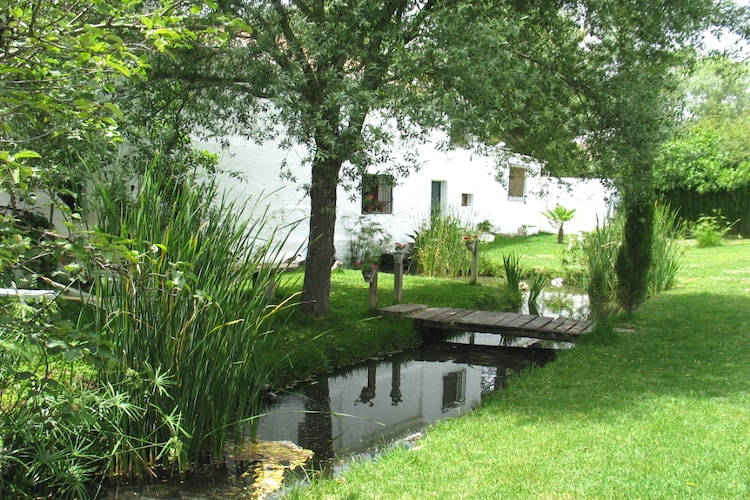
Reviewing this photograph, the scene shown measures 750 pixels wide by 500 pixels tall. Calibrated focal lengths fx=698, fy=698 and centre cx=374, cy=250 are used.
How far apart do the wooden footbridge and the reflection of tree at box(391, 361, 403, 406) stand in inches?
42.7

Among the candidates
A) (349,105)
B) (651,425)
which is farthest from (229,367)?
(651,425)

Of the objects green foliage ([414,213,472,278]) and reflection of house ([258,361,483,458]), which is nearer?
reflection of house ([258,361,483,458])

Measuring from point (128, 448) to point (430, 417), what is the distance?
2.91m

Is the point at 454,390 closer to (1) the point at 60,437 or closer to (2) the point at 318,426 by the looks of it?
(2) the point at 318,426

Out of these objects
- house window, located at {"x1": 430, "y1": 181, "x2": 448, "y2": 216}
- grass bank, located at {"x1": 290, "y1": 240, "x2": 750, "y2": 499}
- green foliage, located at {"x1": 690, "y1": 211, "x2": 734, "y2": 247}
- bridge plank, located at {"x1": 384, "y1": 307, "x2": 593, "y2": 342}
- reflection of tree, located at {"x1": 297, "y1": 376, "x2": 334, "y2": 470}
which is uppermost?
house window, located at {"x1": 430, "y1": 181, "x2": 448, "y2": 216}

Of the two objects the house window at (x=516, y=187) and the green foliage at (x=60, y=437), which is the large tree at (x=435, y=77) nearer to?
the green foliage at (x=60, y=437)

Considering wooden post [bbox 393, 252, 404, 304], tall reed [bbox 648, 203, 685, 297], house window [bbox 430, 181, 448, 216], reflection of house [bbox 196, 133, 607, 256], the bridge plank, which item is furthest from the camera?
house window [bbox 430, 181, 448, 216]

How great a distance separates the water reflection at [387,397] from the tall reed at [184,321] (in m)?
0.49

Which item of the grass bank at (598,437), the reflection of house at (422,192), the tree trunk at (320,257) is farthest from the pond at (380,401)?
the reflection of house at (422,192)

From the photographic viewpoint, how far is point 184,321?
14.5ft

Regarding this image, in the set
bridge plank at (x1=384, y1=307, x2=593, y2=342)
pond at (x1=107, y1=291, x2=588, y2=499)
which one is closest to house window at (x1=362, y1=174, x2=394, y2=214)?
bridge plank at (x1=384, y1=307, x2=593, y2=342)

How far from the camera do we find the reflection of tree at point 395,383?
699cm

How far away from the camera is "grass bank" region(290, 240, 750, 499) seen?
12.7 feet

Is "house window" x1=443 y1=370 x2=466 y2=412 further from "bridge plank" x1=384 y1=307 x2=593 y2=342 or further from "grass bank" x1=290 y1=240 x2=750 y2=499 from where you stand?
"bridge plank" x1=384 y1=307 x2=593 y2=342
